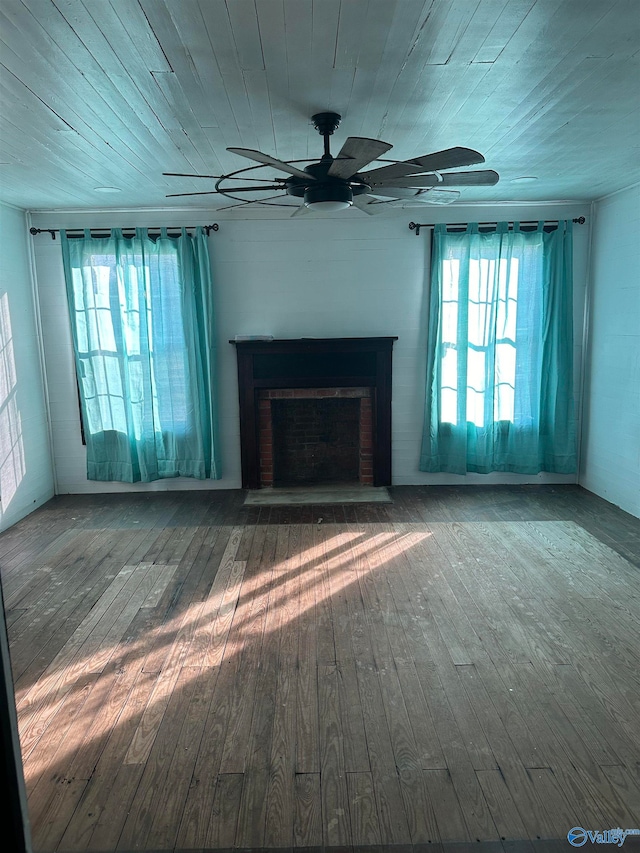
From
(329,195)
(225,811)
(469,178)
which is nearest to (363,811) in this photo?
(225,811)

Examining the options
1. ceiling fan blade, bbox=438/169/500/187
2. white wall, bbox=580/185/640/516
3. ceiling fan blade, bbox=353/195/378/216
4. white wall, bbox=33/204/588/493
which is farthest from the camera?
white wall, bbox=33/204/588/493

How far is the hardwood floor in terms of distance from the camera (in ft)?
6.21

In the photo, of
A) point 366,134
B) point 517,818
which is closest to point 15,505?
point 366,134

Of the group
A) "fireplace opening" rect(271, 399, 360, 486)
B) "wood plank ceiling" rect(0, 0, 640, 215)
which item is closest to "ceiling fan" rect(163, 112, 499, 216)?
"wood plank ceiling" rect(0, 0, 640, 215)

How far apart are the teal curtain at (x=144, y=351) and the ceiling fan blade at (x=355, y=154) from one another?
2872mm

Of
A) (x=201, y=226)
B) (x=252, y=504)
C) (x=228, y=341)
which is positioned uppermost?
(x=201, y=226)

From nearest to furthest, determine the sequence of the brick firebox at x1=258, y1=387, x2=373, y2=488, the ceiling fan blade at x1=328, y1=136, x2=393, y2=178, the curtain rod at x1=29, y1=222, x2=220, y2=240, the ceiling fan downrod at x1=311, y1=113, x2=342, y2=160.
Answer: the ceiling fan blade at x1=328, y1=136, x2=393, y2=178 → the ceiling fan downrod at x1=311, y1=113, x2=342, y2=160 → the curtain rod at x1=29, y1=222, x2=220, y2=240 → the brick firebox at x1=258, y1=387, x2=373, y2=488

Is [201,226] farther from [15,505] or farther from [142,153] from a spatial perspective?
[15,505]

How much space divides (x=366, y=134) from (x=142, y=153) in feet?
4.50

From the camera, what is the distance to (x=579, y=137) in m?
3.45

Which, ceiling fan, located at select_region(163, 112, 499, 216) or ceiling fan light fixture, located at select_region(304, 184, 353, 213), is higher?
ceiling fan, located at select_region(163, 112, 499, 216)

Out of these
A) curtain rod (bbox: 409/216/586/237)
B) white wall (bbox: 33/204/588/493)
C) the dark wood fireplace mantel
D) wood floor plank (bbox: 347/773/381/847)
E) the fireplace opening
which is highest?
curtain rod (bbox: 409/216/586/237)

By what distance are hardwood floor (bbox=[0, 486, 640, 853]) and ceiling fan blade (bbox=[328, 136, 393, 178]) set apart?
2.22 metres

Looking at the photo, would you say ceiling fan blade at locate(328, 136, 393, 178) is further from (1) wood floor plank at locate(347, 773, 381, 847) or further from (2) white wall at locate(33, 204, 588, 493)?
(2) white wall at locate(33, 204, 588, 493)
